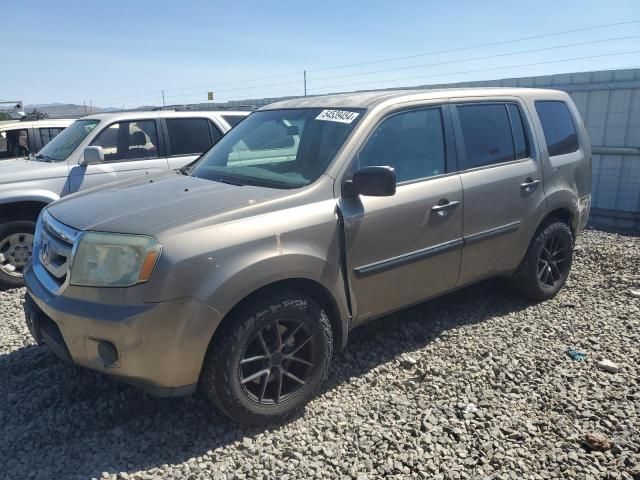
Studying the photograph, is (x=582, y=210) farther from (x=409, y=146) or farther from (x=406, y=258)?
(x=406, y=258)

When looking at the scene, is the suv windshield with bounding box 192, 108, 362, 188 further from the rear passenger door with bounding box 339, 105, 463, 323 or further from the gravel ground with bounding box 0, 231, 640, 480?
the gravel ground with bounding box 0, 231, 640, 480

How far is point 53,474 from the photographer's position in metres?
2.59

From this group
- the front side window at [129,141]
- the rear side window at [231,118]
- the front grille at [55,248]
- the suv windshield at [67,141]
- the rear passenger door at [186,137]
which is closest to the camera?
the front grille at [55,248]

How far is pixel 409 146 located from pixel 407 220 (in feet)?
1.77

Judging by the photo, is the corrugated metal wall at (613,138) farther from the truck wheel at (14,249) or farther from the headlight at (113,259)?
the truck wheel at (14,249)

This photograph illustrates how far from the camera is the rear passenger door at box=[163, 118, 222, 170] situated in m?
6.29

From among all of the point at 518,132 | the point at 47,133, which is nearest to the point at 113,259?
the point at 518,132

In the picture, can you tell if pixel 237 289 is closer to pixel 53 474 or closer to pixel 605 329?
pixel 53 474

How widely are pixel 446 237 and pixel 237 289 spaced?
167 cm

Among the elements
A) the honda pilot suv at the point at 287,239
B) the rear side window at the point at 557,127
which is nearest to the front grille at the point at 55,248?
the honda pilot suv at the point at 287,239

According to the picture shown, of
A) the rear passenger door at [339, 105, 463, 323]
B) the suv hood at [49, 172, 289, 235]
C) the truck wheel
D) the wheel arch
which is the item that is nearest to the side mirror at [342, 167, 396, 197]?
the rear passenger door at [339, 105, 463, 323]

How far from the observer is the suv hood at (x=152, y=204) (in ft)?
8.80

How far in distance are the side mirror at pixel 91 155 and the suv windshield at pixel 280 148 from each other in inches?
84.9

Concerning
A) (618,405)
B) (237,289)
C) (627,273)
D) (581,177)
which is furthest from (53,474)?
(627,273)
